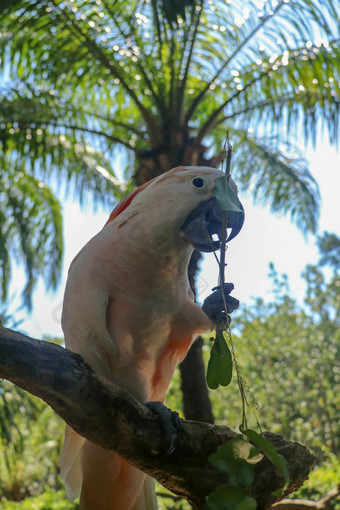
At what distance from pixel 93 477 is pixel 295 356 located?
228 inches

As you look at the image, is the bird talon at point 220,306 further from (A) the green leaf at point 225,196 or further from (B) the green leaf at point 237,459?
(B) the green leaf at point 237,459

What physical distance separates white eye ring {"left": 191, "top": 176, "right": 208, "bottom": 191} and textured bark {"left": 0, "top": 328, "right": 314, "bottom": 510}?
21.0 inches

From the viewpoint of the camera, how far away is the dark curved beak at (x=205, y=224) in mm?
1359

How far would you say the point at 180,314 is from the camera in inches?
57.7

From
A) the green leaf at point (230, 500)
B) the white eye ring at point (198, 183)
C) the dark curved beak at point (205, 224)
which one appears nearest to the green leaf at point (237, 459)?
the green leaf at point (230, 500)

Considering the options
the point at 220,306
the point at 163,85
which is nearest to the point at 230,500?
the point at 220,306

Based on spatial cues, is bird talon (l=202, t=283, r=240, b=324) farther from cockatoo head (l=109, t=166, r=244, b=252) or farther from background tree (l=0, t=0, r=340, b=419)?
background tree (l=0, t=0, r=340, b=419)

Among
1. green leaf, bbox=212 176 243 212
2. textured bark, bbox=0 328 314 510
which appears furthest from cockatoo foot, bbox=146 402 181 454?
green leaf, bbox=212 176 243 212

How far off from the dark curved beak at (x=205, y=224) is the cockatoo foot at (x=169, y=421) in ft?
1.41

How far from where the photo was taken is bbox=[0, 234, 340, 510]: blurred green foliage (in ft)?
19.2

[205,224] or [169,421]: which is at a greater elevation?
[205,224]

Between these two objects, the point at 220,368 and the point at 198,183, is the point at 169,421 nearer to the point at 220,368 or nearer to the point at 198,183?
the point at 220,368

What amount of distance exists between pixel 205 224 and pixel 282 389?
563 cm

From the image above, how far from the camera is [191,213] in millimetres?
1385
